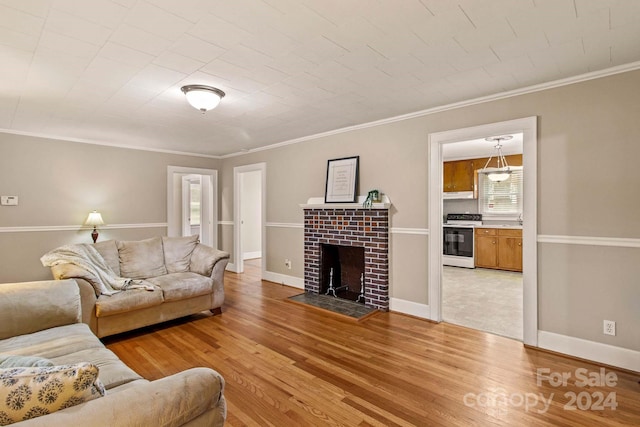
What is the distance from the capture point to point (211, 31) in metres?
1.95

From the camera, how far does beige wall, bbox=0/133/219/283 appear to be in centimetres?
439

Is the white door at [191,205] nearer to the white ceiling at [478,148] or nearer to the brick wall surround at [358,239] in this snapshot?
the brick wall surround at [358,239]

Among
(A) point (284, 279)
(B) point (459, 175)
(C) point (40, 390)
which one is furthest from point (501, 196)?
(C) point (40, 390)

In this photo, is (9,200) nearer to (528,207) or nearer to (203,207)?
(203,207)

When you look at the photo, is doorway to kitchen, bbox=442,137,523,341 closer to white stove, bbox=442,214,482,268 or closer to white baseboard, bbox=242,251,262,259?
white stove, bbox=442,214,482,268

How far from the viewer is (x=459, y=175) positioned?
283 inches

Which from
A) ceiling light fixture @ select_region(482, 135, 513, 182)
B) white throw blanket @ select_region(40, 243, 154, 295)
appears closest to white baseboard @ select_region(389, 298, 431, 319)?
white throw blanket @ select_region(40, 243, 154, 295)

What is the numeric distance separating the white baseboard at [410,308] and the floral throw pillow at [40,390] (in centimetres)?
331

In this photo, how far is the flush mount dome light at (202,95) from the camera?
2791 millimetres

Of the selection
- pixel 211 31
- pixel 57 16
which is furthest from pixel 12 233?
pixel 211 31

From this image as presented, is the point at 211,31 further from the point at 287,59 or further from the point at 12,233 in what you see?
the point at 12,233

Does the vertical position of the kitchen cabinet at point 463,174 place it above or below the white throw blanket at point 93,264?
above

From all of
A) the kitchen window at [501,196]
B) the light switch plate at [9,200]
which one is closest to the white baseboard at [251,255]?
the light switch plate at [9,200]

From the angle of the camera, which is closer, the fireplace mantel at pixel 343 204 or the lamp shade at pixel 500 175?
the fireplace mantel at pixel 343 204
